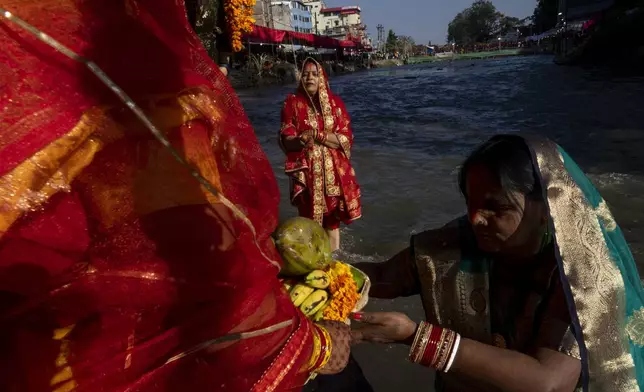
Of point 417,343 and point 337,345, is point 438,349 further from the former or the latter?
point 337,345

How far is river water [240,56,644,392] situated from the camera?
5.16 metres

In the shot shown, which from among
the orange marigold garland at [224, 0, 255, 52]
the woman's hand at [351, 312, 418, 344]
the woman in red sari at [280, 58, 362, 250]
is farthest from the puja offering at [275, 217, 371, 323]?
the woman in red sari at [280, 58, 362, 250]

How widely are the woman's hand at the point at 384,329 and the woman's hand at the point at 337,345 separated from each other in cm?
18

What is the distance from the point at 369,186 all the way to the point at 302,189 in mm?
3376

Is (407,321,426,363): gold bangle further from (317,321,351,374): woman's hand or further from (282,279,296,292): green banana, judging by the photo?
(282,279,296,292): green banana

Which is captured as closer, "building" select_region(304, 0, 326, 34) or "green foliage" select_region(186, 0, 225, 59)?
"green foliage" select_region(186, 0, 225, 59)

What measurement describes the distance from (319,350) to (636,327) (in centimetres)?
111

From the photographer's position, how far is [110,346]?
2.65 feet

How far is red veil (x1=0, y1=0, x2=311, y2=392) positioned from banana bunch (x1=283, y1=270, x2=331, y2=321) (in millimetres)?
349

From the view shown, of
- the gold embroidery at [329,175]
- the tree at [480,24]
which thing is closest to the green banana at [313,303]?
the gold embroidery at [329,175]

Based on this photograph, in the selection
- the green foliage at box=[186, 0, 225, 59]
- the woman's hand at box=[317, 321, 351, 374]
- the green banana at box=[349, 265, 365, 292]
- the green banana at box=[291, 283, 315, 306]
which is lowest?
the woman's hand at box=[317, 321, 351, 374]

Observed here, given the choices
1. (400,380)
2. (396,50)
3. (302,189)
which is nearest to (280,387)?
(400,380)

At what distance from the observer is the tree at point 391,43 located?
98.7 m

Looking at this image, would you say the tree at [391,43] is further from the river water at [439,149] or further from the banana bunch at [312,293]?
the banana bunch at [312,293]
